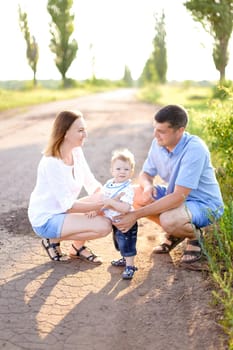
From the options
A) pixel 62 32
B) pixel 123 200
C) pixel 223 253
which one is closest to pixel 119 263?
pixel 123 200

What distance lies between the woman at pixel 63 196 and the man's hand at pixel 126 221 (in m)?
0.19

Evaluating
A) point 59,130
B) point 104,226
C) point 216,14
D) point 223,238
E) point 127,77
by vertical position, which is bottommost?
point 127,77

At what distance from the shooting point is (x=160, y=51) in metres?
49.4

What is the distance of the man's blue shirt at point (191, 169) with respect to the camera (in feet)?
13.6

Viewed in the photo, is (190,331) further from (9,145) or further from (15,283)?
(9,145)

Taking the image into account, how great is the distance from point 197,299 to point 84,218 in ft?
3.84

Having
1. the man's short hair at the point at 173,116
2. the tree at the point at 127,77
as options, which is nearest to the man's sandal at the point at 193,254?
the man's short hair at the point at 173,116

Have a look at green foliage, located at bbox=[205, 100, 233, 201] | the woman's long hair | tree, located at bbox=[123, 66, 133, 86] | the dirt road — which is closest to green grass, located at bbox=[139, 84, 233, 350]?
green foliage, located at bbox=[205, 100, 233, 201]

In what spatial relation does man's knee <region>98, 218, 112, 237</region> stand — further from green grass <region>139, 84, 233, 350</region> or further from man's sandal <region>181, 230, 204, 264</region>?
green grass <region>139, 84, 233, 350</region>

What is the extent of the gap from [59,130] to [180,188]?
109 centimetres

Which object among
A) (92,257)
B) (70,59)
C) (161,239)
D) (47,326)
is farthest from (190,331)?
(70,59)

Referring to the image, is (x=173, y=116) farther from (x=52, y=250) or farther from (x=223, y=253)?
(x=52, y=250)

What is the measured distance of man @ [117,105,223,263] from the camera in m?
4.15

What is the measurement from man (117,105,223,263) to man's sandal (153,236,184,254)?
0.01 meters
